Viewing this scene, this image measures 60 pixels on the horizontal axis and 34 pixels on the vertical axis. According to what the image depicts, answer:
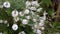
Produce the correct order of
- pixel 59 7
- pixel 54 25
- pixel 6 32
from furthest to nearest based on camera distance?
pixel 59 7 < pixel 54 25 < pixel 6 32

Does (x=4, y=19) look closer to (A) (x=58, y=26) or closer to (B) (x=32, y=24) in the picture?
(B) (x=32, y=24)

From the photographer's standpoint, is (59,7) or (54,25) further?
(59,7)

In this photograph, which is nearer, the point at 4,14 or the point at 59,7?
the point at 4,14

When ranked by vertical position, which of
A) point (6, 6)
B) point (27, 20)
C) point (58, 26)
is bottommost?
point (58, 26)

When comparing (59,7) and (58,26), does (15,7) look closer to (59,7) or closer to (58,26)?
(58,26)

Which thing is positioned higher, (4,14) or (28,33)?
(4,14)

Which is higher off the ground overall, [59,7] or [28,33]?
[59,7]

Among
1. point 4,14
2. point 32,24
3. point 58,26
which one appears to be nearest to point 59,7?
point 58,26

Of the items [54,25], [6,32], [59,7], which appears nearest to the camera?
[6,32]

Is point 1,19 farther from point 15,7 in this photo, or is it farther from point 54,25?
point 54,25

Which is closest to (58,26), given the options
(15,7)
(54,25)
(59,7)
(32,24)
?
(54,25)
